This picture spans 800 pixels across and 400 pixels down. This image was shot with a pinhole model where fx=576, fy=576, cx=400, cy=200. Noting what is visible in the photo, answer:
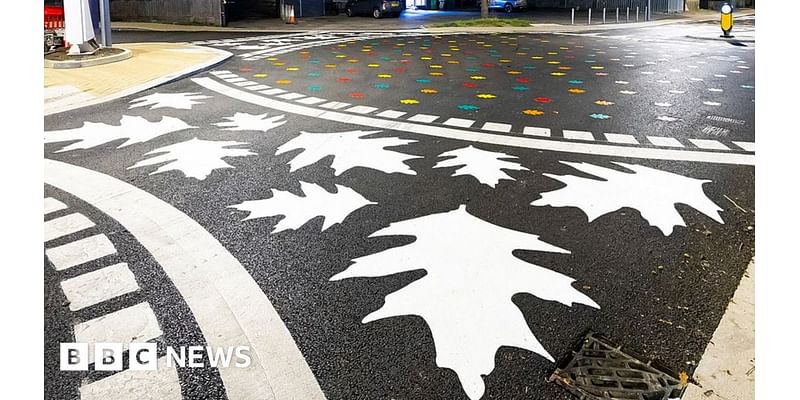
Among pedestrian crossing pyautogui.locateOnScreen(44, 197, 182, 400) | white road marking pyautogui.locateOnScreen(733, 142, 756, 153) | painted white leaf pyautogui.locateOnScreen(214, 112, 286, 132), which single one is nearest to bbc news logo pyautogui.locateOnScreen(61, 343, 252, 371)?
pedestrian crossing pyautogui.locateOnScreen(44, 197, 182, 400)

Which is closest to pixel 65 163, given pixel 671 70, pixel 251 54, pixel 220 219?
pixel 220 219

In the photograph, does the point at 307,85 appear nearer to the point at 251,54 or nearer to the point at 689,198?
the point at 251,54

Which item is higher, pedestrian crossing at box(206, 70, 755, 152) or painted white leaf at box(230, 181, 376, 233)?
pedestrian crossing at box(206, 70, 755, 152)

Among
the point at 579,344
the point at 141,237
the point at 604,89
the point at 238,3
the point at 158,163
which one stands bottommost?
the point at 579,344

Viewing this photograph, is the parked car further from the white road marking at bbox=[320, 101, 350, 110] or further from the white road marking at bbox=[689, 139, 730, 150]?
the white road marking at bbox=[689, 139, 730, 150]

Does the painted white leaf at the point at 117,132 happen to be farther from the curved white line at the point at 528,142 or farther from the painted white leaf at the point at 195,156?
the curved white line at the point at 528,142

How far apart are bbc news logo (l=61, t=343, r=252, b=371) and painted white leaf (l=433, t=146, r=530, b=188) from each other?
2318 millimetres

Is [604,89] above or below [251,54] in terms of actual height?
below

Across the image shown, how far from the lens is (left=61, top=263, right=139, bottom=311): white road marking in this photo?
252cm

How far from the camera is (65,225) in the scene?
330 cm

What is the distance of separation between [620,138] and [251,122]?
3578mm

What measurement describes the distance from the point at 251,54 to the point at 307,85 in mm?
4481

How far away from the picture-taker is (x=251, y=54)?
11.9 meters

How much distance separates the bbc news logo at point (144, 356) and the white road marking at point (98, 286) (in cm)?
34
